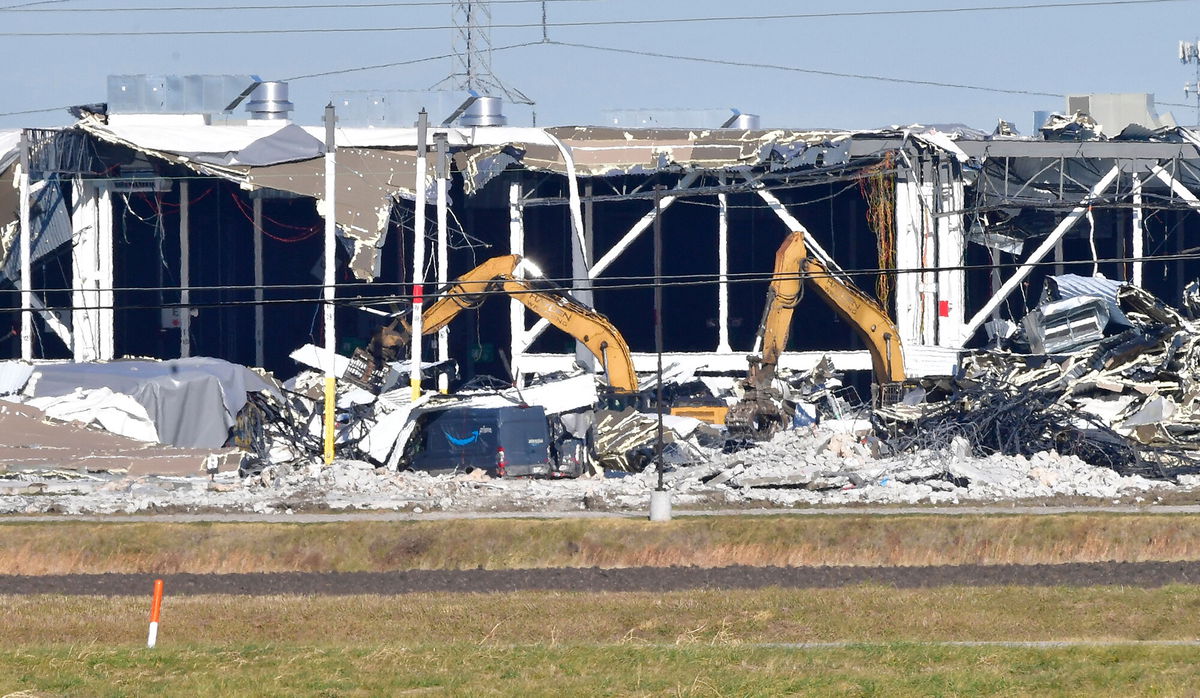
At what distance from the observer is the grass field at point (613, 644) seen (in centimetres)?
1518

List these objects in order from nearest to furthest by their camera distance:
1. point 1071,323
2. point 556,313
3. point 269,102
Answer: point 556,313
point 1071,323
point 269,102

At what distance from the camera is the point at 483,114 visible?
4484 cm

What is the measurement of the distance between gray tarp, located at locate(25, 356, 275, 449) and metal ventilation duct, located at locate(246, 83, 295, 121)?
13.3 meters

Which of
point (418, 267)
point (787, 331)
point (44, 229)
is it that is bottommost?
point (787, 331)

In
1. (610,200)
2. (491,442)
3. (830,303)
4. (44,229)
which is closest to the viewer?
(491,442)

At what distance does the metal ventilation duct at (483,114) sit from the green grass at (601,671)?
29016mm

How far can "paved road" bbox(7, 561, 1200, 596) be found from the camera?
869 inches

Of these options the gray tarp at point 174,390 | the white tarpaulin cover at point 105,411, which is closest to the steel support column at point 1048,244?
the gray tarp at point 174,390

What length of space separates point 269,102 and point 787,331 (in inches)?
718

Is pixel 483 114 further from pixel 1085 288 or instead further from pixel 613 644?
pixel 613 644

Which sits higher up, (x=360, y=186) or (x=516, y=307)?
(x=360, y=186)

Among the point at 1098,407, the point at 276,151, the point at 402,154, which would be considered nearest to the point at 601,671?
the point at 1098,407

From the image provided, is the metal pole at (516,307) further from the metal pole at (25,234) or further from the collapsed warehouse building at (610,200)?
the metal pole at (25,234)

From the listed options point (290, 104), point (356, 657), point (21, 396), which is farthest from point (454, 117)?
point (356, 657)
